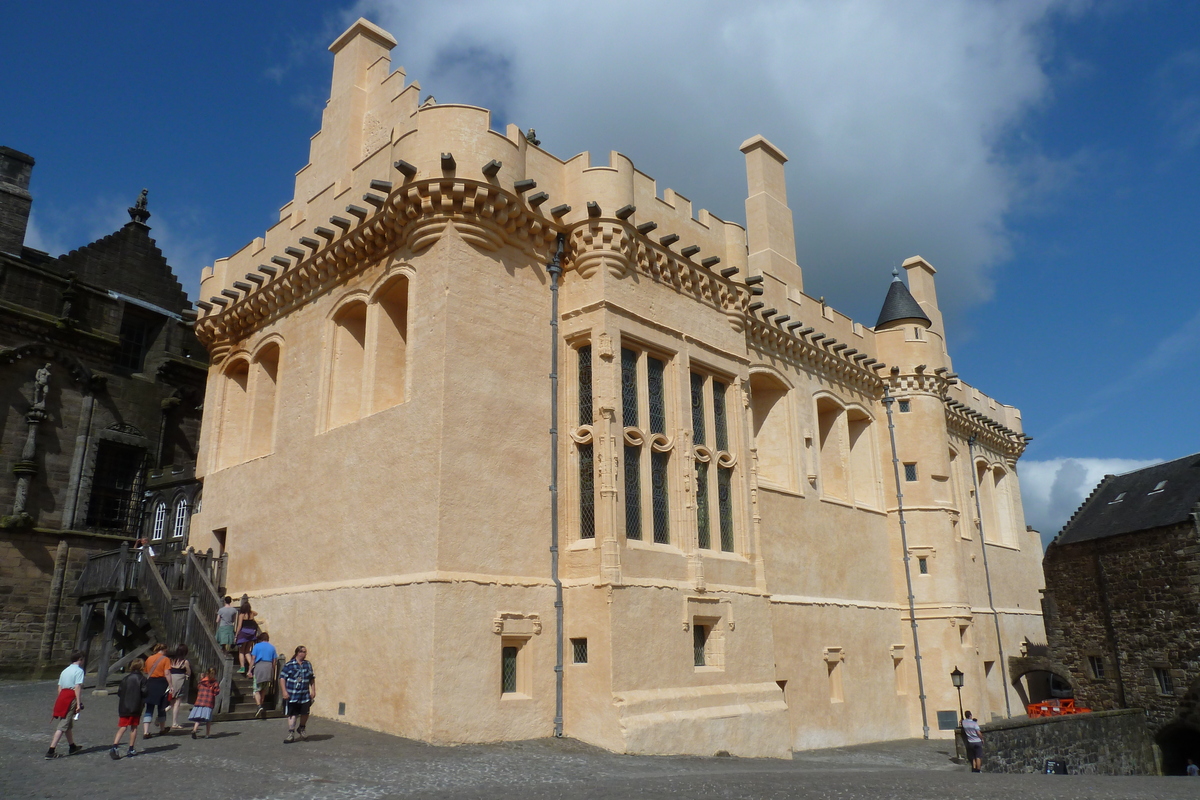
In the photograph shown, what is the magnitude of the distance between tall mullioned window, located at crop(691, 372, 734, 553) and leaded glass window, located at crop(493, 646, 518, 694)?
4.28 meters

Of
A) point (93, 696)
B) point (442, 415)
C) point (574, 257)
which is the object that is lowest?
point (93, 696)

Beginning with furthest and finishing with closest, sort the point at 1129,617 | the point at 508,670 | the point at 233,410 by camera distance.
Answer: the point at 1129,617, the point at 233,410, the point at 508,670

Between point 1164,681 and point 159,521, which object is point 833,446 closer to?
point 1164,681

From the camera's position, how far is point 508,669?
13.5 metres

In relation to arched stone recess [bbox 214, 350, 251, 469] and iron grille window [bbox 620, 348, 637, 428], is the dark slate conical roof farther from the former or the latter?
arched stone recess [bbox 214, 350, 251, 469]

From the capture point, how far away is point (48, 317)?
21859 millimetres

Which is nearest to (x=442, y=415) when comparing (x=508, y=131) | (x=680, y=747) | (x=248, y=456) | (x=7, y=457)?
(x=508, y=131)

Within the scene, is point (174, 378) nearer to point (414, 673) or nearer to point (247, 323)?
point (247, 323)

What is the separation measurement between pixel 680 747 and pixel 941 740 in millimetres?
11062

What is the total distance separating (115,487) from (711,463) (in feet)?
53.0

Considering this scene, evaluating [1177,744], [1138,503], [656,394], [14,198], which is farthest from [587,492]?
[1138,503]

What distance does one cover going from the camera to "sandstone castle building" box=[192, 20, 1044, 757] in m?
13.4

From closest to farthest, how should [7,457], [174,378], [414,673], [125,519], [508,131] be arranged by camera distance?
[414,673] → [508,131] → [7,457] → [125,519] → [174,378]

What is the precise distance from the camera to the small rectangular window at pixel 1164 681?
25188mm
